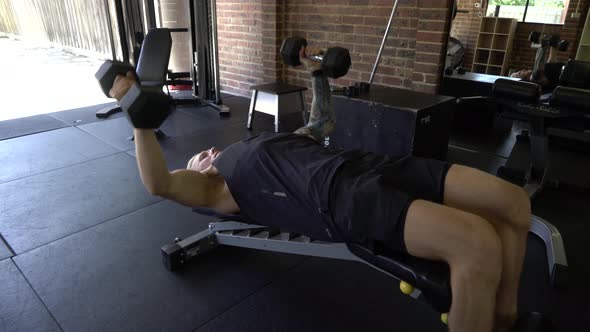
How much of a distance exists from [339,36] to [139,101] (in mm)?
2976

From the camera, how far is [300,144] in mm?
1314

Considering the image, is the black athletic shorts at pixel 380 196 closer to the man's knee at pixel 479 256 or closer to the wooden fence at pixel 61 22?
the man's knee at pixel 479 256

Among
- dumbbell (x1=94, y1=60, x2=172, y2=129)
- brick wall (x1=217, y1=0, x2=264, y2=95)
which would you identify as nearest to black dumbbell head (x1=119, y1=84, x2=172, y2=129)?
dumbbell (x1=94, y1=60, x2=172, y2=129)

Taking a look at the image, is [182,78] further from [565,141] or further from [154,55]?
[565,141]

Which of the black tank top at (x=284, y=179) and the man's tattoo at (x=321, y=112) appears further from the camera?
the man's tattoo at (x=321, y=112)

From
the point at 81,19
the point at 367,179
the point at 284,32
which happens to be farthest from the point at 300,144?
the point at 81,19

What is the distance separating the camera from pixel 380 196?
1079mm

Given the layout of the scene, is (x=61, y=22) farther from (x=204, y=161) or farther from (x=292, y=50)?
(x=204, y=161)

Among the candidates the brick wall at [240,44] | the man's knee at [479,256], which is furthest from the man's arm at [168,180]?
the brick wall at [240,44]

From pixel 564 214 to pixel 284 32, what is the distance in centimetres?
298

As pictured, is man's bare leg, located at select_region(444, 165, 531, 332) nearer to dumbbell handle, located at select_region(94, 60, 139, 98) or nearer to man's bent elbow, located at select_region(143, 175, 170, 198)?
man's bent elbow, located at select_region(143, 175, 170, 198)

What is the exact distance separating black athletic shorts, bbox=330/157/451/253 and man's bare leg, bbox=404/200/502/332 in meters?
0.06

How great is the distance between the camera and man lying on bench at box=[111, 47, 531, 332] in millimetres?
988

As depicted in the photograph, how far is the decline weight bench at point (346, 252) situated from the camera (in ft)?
3.43
